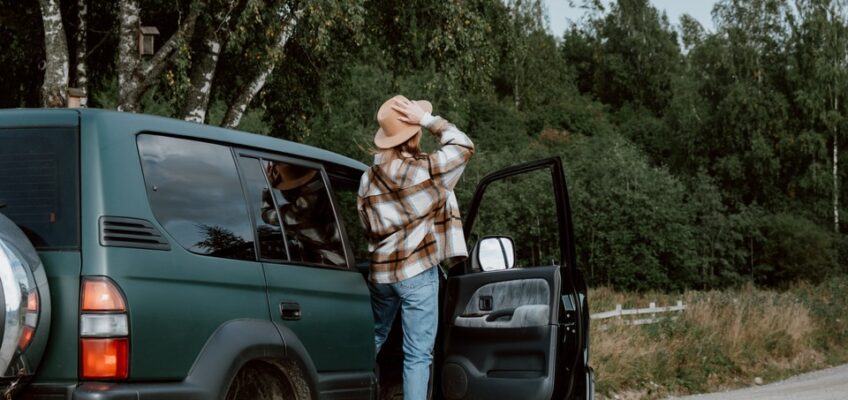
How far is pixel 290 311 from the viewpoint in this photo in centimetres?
430

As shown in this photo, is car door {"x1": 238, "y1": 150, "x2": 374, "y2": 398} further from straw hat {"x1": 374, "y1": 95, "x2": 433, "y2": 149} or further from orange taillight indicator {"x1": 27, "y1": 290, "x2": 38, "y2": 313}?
orange taillight indicator {"x1": 27, "y1": 290, "x2": 38, "y2": 313}

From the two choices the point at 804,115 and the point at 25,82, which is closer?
the point at 25,82

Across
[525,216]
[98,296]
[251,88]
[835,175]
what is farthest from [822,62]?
[98,296]

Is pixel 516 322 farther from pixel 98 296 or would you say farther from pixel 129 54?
pixel 129 54

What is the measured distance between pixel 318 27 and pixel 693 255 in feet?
137

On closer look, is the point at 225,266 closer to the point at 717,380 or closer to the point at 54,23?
the point at 717,380

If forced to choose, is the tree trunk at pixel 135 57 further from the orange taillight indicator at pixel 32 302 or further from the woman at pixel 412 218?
the orange taillight indicator at pixel 32 302

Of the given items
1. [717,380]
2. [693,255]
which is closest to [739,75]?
[693,255]

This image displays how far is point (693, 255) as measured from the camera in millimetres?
53469

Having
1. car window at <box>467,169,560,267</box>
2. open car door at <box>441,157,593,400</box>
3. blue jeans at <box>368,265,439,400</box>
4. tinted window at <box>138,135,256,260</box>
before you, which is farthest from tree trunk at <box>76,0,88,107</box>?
car window at <box>467,169,560,267</box>

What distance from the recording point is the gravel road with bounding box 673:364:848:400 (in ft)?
35.7

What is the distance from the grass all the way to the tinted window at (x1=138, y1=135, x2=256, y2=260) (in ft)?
23.7

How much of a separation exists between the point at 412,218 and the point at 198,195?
3.90 feet

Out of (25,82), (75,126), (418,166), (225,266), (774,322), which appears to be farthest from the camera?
(25,82)
